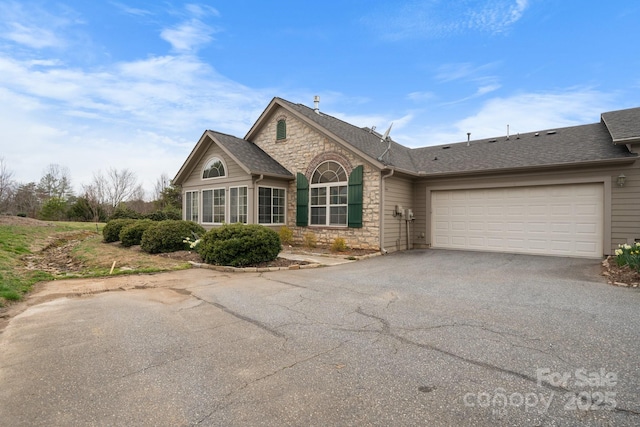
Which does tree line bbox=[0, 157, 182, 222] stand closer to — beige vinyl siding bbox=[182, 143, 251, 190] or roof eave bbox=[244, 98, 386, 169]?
beige vinyl siding bbox=[182, 143, 251, 190]

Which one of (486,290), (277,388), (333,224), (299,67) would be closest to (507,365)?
(277,388)

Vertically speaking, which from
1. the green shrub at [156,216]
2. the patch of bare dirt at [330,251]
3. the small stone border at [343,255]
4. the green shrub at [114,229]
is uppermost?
the green shrub at [156,216]

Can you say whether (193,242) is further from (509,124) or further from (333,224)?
(509,124)

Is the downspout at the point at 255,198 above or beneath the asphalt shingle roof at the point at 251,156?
beneath

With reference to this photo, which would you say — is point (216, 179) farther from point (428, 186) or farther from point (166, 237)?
point (428, 186)

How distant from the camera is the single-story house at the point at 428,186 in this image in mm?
10141

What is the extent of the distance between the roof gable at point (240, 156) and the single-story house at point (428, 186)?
A: 0.06 meters

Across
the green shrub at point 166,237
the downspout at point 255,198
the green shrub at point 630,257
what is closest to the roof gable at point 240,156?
the downspout at point 255,198

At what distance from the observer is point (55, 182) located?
35.3 m

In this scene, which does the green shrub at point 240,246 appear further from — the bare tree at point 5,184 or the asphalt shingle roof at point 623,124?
the bare tree at point 5,184

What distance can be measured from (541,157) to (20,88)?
1962 cm

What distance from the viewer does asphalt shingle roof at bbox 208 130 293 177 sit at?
1299 cm

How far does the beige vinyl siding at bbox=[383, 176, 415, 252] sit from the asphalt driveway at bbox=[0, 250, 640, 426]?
5.61m

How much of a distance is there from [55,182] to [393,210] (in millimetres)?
38772
